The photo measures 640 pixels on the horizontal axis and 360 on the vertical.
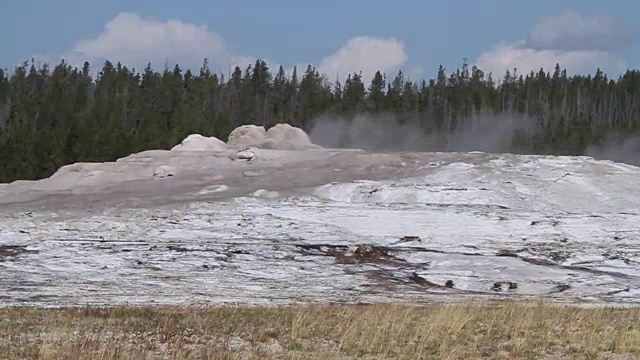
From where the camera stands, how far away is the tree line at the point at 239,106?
78625 mm

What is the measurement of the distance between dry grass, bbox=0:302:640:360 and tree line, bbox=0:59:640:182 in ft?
→ 205

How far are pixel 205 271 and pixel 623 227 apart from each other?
17.7 meters

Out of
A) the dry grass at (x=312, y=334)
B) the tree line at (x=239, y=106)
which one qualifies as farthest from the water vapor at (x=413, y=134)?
the dry grass at (x=312, y=334)

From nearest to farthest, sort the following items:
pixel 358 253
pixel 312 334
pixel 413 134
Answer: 1. pixel 312 334
2. pixel 358 253
3. pixel 413 134

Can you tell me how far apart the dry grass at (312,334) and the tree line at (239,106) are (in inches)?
2461

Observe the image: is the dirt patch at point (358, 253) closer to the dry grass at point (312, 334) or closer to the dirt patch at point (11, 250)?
the dirt patch at point (11, 250)

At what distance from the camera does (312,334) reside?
1282 cm

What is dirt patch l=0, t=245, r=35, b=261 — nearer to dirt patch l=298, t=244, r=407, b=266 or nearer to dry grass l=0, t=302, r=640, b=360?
dirt patch l=298, t=244, r=407, b=266

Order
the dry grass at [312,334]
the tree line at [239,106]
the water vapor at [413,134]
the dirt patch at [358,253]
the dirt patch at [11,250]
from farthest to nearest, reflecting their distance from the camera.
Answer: the water vapor at [413,134] < the tree line at [239,106] < the dirt patch at [358,253] < the dirt patch at [11,250] < the dry grass at [312,334]

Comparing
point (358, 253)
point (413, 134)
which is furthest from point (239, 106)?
point (358, 253)

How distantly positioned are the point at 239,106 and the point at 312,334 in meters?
111

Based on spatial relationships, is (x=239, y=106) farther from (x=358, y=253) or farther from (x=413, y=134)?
(x=358, y=253)

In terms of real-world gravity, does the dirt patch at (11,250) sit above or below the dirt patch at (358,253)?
above

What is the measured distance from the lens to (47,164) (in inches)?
2921
